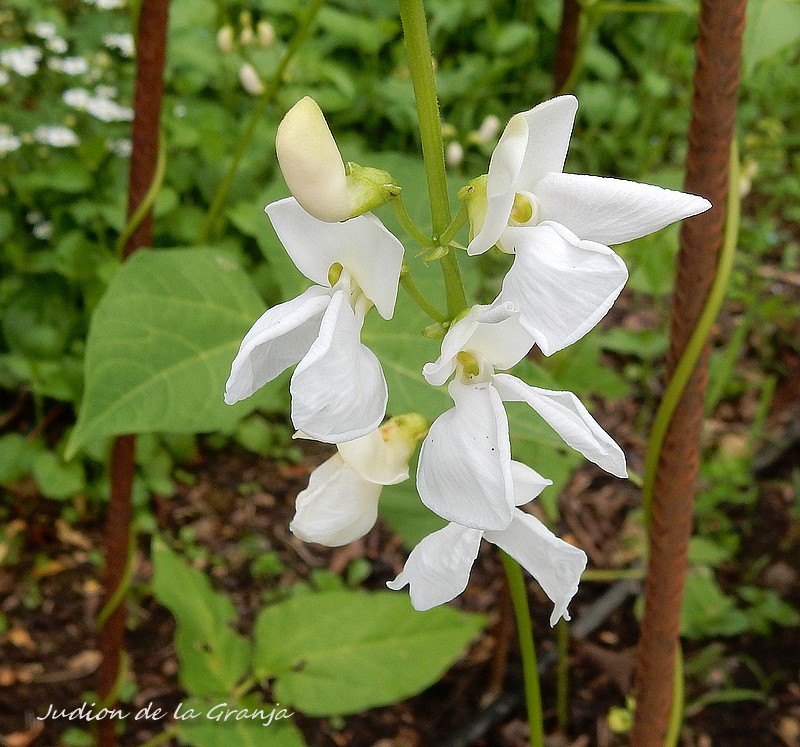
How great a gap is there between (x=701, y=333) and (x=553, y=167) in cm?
32

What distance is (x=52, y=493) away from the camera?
1.78m

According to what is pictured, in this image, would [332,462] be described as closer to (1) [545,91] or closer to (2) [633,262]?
(2) [633,262]

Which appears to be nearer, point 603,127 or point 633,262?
point 633,262

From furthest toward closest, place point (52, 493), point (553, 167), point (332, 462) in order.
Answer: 1. point (52, 493)
2. point (332, 462)
3. point (553, 167)

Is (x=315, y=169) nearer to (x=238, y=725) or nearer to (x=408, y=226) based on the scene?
(x=408, y=226)

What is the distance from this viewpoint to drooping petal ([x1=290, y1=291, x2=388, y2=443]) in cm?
43

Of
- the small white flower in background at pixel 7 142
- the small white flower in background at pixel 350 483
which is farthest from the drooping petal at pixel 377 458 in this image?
the small white flower in background at pixel 7 142

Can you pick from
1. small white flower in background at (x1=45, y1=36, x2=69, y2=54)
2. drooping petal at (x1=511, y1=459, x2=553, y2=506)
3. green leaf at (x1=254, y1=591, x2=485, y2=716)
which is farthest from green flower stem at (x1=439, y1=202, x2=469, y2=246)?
small white flower in background at (x1=45, y1=36, x2=69, y2=54)

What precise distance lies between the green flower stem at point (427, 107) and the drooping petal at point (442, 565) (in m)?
0.16

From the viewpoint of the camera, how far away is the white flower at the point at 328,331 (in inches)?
17.4

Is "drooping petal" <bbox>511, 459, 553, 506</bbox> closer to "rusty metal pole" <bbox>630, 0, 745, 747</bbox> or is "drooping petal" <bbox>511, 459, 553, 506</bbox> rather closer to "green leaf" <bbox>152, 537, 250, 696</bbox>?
"rusty metal pole" <bbox>630, 0, 745, 747</bbox>

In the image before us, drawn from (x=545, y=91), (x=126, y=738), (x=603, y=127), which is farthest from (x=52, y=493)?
(x=603, y=127)

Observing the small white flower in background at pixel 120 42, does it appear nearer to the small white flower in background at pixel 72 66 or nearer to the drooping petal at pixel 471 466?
the small white flower in background at pixel 72 66

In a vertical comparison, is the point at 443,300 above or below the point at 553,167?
below
